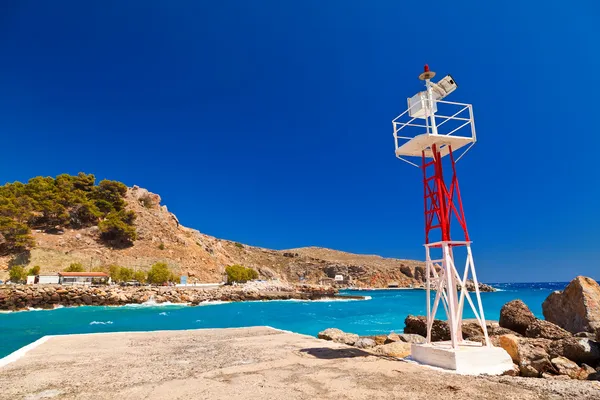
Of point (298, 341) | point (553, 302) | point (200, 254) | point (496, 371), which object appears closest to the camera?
point (496, 371)

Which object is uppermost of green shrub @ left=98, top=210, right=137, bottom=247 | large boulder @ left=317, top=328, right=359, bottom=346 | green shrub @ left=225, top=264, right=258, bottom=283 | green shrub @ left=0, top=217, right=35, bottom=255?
green shrub @ left=98, top=210, right=137, bottom=247

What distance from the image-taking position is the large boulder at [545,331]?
10.9 meters

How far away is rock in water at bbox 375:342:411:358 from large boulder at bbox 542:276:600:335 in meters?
7.32

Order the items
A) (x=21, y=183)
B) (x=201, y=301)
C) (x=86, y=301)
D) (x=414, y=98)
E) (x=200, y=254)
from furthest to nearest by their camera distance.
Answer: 1. (x=200, y=254)
2. (x=21, y=183)
3. (x=201, y=301)
4. (x=86, y=301)
5. (x=414, y=98)

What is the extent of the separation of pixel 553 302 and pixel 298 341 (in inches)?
442

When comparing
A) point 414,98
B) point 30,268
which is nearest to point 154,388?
point 414,98

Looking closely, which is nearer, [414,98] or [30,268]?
[414,98]

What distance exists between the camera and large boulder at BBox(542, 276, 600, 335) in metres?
12.9

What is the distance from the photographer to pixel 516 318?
13031mm

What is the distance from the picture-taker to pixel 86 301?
41.5 meters

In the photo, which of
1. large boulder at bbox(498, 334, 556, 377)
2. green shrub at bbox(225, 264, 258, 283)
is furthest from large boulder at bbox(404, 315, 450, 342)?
green shrub at bbox(225, 264, 258, 283)

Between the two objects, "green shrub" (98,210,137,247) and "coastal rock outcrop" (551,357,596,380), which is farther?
"green shrub" (98,210,137,247)

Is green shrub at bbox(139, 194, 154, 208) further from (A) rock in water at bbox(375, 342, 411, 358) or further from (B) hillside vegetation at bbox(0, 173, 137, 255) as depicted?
(A) rock in water at bbox(375, 342, 411, 358)

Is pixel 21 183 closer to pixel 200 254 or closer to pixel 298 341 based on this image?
pixel 200 254
